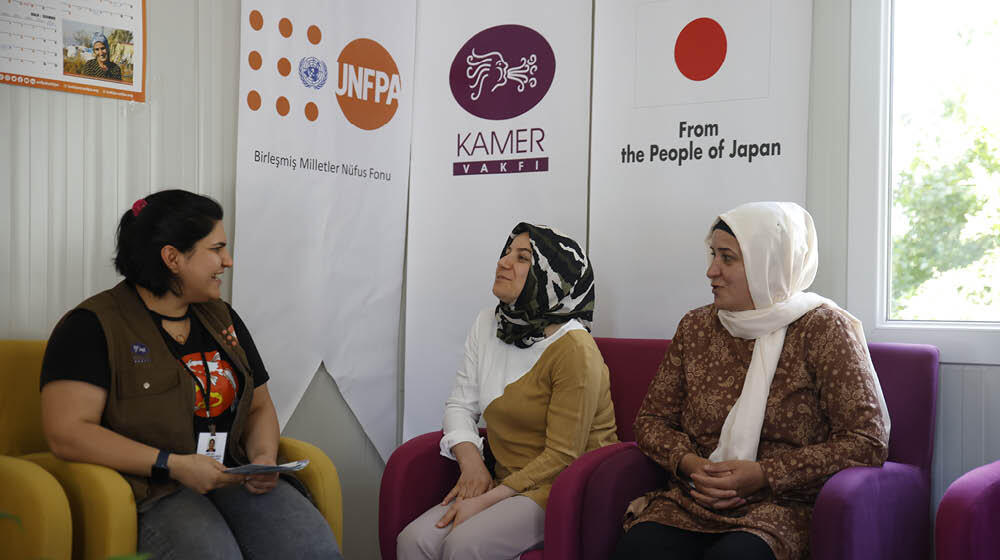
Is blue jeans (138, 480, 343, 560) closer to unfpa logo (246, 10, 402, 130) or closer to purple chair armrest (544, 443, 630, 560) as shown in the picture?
purple chair armrest (544, 443, 630, 560)

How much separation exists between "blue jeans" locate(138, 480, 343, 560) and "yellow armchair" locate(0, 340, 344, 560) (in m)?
0.07

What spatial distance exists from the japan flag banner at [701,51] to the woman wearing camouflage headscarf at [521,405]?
0.77 meters

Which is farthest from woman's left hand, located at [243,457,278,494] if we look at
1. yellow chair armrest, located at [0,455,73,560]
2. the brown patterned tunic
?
the brown patterned tunic

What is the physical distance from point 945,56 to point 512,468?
185 centimetres

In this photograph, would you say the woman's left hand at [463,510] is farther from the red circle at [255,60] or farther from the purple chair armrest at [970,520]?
the red circle at [255,60]

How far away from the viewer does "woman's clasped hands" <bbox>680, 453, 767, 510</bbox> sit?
1977mm

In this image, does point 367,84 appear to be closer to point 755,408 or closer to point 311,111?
point 311,111

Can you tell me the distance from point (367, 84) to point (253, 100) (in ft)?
1.72

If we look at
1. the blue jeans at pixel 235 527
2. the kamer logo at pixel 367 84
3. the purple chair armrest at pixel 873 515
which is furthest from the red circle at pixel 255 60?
the purple chair armrest at pixel 873 515

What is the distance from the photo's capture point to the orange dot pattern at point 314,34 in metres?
3.01

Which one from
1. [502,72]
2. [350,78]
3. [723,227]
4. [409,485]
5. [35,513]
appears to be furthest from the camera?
[502,72]

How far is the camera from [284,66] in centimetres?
293

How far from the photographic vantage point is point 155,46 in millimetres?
2602

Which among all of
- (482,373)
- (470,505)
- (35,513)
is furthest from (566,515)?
(35,513)
